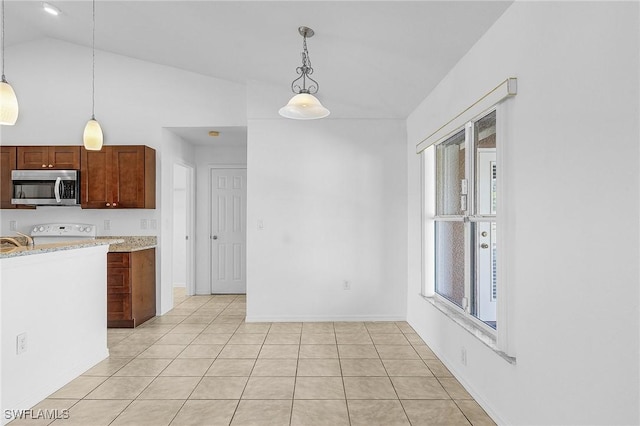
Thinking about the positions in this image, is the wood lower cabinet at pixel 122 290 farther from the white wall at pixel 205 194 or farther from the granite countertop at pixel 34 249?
the white wall at pixel 205 194

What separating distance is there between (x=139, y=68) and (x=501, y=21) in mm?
4321

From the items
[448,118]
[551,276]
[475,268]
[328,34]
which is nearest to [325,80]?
[328,34]

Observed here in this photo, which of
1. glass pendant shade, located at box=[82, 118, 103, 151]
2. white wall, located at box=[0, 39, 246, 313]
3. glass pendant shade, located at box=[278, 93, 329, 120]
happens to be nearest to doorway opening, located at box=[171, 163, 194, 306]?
white wall, located at box=[0, 39, 246, 313]

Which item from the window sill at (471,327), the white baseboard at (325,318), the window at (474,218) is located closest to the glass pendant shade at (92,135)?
the white baseboard at (325,318)

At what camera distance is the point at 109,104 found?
4.96 meters

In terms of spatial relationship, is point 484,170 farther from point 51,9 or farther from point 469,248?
point 51,9

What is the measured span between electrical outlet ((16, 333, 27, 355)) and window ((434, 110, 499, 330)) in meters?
3.03

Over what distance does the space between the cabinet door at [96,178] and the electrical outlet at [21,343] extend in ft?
7.89

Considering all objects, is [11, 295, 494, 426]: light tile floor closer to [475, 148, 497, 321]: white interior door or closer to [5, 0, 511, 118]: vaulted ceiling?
[475, 148, 497, 321]: white interior door

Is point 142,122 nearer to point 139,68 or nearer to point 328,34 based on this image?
point 139,68

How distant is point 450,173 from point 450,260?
770 millimetres

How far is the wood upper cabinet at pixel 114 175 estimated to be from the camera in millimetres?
4656

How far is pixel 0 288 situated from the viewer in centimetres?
234

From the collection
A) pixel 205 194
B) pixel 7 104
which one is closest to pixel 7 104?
pixel 7 104
